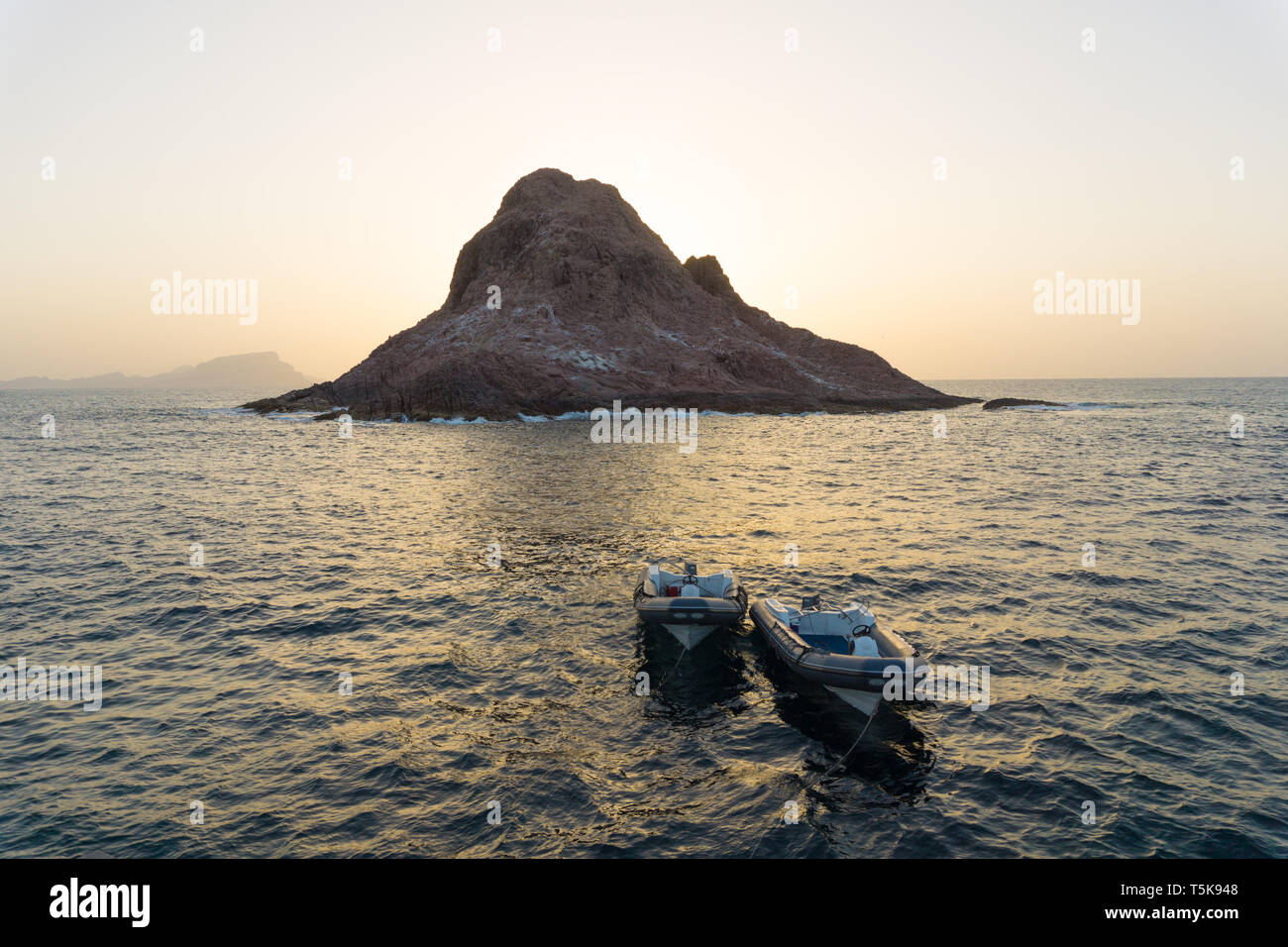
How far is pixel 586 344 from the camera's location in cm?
11219

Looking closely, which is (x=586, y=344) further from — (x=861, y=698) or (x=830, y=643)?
(x=861, y=698)

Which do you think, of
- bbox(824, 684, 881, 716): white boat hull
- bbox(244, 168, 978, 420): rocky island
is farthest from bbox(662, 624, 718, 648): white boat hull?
bbox(244, 168, 978, 420): rocky island

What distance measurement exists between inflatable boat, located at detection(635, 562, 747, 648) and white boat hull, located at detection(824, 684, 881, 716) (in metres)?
3.47

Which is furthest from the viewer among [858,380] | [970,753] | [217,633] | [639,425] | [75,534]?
[858,380]

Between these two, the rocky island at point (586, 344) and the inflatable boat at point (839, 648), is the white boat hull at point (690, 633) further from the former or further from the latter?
the rocky island at point (586, 344)

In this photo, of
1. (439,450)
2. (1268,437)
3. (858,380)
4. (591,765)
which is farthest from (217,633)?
(858,380)

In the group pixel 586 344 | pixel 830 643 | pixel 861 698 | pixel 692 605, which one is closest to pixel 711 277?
pixel 586 344

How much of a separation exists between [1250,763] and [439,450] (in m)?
53.3

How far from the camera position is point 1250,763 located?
11.0 meters

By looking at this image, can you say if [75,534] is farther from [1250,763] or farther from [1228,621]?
[1228,621]

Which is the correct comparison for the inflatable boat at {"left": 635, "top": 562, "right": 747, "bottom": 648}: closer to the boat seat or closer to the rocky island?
the boat seat

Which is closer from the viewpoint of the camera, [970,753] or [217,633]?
[970,753]

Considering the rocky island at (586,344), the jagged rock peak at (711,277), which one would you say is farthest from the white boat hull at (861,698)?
the jagged rock peak at (711,277)

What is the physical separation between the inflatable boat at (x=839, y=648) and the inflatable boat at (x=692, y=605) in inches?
37.4
